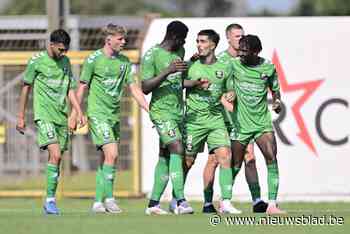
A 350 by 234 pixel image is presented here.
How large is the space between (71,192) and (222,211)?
6479 mm

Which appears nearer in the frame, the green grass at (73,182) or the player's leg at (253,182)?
the player's leg at (253,182)

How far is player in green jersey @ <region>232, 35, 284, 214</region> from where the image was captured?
1683cm

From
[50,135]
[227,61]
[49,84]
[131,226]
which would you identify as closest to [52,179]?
[50,135]

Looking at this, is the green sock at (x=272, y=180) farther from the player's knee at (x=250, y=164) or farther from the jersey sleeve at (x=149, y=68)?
the jersey sleeve at (x=149, y=68)

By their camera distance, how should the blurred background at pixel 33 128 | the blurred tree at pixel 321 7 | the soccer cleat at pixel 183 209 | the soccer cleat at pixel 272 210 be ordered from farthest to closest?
the blurred tree at pixel 321 7 → the blurred background at pixel 33 128 → the soccer cleat at pixel 272 210 → the soccer cleat at pixel 183 209

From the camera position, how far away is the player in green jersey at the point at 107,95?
667 inches

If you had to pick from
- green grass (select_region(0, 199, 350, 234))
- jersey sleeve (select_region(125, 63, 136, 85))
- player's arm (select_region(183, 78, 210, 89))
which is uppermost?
jersey sleeve (select_region(125, 63, 136, 85))

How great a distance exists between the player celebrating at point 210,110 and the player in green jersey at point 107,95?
709mm

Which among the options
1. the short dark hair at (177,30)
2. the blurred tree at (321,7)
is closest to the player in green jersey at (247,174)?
the short dark hair at (177,30)

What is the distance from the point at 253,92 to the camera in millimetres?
16906

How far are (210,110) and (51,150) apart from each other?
2.01 meters

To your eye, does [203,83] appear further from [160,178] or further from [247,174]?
[247,174]

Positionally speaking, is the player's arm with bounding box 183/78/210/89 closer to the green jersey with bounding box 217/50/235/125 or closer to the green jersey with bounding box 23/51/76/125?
the green jersey with bounding box 217/50/235/125

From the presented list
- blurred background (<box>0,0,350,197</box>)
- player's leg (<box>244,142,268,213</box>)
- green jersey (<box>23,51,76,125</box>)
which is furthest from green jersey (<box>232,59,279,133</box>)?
blurred background (<box>0,0,350,197</box>)
